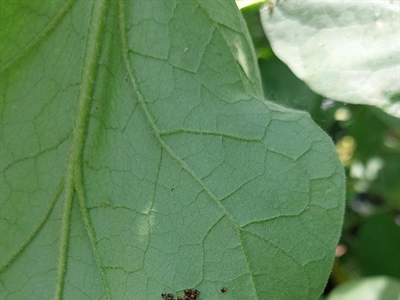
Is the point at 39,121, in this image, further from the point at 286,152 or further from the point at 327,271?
the point at 327,271

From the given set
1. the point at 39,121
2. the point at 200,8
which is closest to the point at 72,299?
the point at 39,121

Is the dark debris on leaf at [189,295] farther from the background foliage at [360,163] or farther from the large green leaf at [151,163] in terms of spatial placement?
the background foliage at [360,163]

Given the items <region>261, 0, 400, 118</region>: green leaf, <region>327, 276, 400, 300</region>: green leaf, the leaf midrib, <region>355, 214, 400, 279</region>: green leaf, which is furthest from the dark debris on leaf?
<region>355, 214, 400, 279</region>: green leaf

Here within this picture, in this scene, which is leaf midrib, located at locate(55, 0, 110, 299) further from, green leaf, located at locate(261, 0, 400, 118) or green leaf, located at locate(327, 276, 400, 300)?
green leaf, located at locate(327, 276, 400, 300)

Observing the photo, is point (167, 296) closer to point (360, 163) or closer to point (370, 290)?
point (370, 290)

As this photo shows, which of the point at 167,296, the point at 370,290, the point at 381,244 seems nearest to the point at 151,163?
the point at 167,296

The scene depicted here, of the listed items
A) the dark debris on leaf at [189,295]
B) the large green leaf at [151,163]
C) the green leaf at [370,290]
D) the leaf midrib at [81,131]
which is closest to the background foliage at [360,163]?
the green leaf at [370,290]
